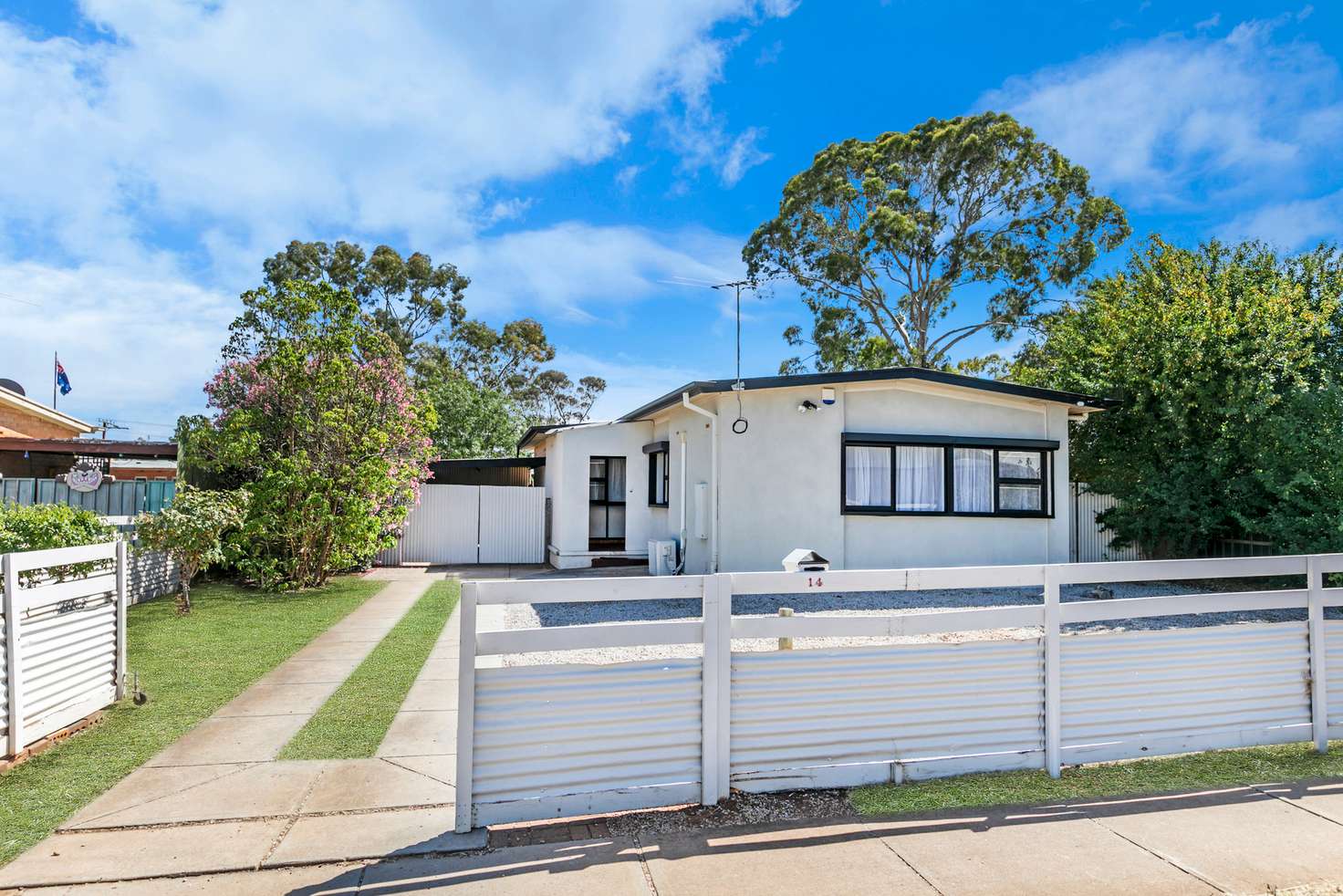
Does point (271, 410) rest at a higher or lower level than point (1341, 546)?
higher

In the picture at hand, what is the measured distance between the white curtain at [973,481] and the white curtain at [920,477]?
28cm

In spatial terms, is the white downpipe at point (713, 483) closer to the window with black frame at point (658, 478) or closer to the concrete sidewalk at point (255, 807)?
the window with black frame at point (658, 478)

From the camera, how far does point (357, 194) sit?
1596 centimetres

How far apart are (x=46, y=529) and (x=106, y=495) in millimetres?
7452

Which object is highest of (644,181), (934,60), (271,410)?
(934,60)

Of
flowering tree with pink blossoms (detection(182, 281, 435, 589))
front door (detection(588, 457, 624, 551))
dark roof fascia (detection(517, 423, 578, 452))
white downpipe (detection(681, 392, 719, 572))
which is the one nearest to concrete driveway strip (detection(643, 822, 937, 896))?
white downpipe (detection(681, 392, 719, 572))

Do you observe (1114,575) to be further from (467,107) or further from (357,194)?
(357,194)

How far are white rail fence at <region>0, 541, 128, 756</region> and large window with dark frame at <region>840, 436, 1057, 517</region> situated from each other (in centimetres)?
870

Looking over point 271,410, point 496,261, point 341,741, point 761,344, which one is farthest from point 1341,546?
point 496,261

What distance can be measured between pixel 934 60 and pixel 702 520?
51.8 feet

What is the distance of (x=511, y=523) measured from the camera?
15242 millimetres

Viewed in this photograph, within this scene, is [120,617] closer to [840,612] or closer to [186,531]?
[186,531]

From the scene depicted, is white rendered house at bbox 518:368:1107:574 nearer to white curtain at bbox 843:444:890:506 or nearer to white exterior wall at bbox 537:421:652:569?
white curtain at bbox 843:444:890:506

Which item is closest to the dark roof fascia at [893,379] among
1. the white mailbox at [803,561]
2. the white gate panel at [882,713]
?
the white mailbox at [803,561]
